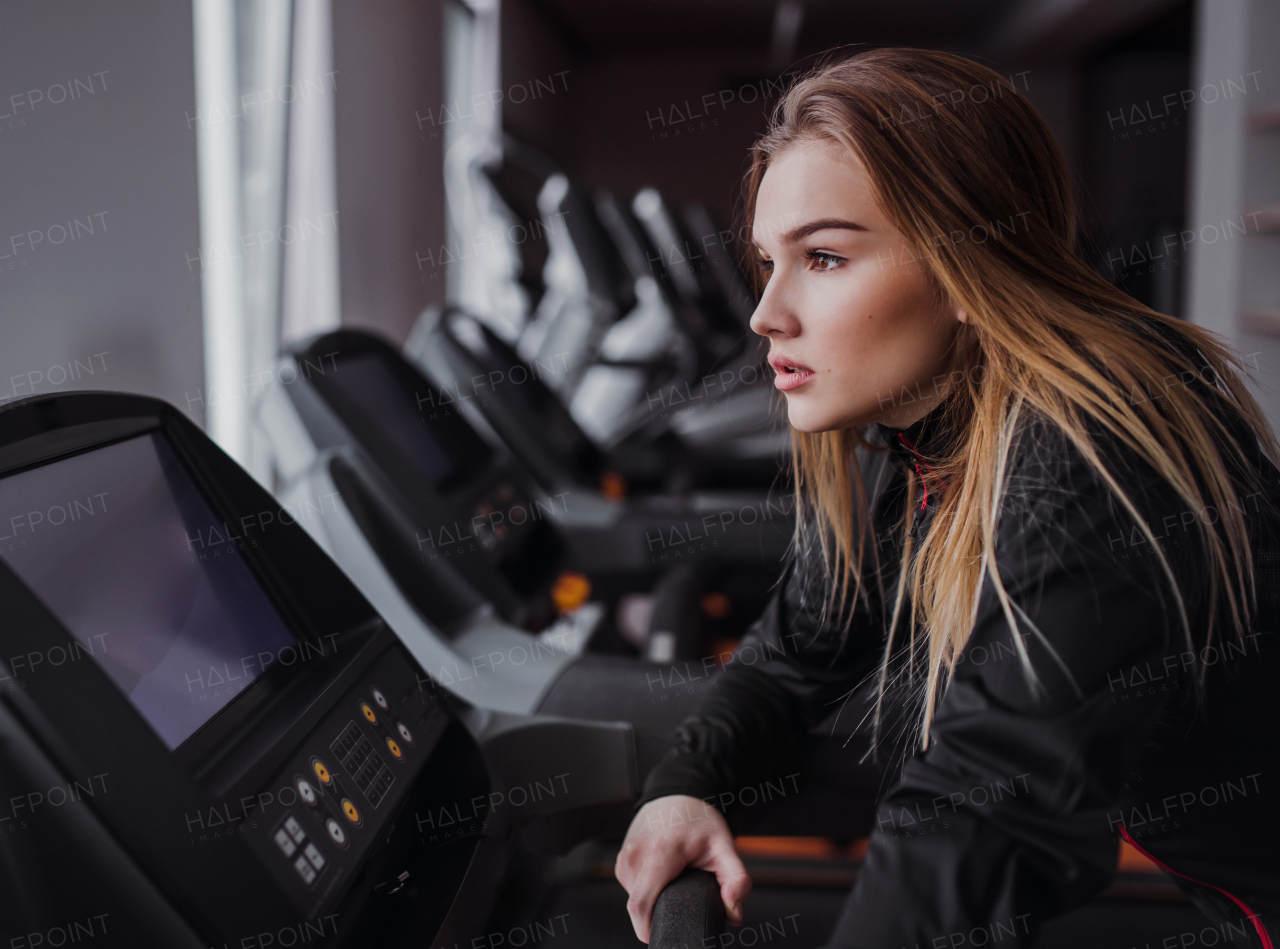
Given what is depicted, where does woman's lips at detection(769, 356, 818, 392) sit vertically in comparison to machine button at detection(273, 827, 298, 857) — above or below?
above

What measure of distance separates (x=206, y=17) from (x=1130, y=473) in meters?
1.81

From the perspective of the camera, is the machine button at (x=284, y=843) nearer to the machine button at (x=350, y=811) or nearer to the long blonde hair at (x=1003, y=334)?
the machine button at (x=350, y=811)

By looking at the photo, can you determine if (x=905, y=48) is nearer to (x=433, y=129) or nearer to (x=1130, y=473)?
(x=1130, y=473)

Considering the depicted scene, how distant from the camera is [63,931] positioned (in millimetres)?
589

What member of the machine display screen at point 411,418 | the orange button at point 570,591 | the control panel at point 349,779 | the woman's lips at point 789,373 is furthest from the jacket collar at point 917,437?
the orange button at point 570,591

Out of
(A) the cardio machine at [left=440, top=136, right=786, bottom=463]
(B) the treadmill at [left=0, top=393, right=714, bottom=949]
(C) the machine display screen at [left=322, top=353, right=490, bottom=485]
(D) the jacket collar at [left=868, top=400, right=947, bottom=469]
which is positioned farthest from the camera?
(A) the cardio machine at [left=440, top=136, right=786, bottom=463]

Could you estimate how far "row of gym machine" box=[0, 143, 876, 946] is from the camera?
560 millimetres

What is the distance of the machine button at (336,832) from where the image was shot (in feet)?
2.23

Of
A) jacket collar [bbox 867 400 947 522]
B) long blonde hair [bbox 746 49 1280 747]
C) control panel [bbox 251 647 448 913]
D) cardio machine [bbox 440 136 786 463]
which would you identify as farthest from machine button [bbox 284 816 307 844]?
cardio machine [bbox 440 136 786 463]

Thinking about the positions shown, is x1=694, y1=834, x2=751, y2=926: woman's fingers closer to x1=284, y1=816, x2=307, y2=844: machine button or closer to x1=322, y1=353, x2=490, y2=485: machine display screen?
x1=284, y1=816, x2=307, y2=844: machine button

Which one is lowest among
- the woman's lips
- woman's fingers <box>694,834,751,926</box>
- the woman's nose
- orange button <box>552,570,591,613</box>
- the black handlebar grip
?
orange button <box>552,570,591,613</box>

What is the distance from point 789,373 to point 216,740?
534mm

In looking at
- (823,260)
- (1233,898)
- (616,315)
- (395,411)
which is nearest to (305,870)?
(823,260)

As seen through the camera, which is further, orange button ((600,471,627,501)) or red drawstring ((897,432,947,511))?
orange button ((600,471,627,501))
